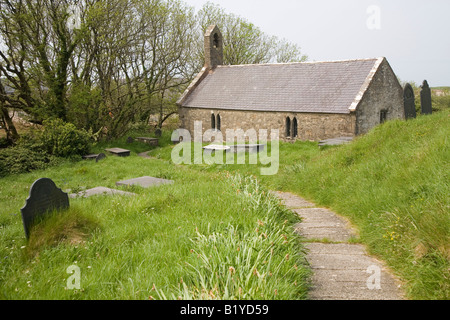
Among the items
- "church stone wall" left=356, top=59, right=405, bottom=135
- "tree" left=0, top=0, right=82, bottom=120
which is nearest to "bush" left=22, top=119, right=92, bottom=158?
"tree" left=0, top=0, right=82, bottom=120

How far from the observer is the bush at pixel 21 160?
16.5 m

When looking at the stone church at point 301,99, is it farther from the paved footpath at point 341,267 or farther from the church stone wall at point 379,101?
the paved footpath at point 341,267

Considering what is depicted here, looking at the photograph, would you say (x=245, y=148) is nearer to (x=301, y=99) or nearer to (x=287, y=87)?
(x=301, y=99)

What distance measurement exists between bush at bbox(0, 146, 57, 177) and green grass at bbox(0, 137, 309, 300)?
9.25 m

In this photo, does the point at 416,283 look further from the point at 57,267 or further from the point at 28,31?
the point at 28,31

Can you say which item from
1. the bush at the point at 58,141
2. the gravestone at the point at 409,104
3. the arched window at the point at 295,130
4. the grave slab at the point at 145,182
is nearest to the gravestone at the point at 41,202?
the grave slab at the point at 145,182

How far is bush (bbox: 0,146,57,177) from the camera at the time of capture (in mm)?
16531

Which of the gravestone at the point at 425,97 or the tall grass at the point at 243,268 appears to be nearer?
the tall grass at the point at 243,268

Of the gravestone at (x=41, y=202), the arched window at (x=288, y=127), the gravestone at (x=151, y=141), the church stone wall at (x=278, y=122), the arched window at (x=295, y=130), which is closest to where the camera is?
the gravestone at (x=41, y=202)

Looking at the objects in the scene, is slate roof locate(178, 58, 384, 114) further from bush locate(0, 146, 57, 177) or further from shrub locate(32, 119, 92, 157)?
bush locate(0, 146, 57, 177)

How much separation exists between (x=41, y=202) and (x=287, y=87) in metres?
19.9

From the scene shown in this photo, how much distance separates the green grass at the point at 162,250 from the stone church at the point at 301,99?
14.1 meters

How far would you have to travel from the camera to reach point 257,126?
24.2m

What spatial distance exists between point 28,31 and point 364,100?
A: 20.5m
